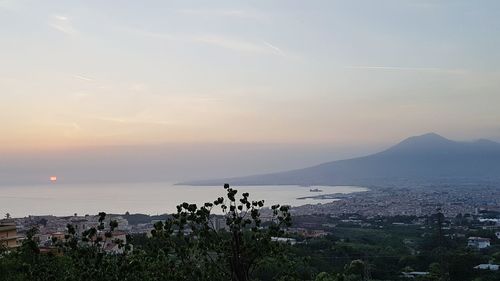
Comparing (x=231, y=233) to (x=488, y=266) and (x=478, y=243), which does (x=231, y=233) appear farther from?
(x=478, y=243)

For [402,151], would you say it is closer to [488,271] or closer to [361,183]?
[361,183]

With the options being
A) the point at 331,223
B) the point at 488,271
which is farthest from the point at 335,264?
the point at 331,223

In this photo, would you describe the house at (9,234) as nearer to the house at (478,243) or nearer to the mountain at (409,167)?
the house at (478,243)

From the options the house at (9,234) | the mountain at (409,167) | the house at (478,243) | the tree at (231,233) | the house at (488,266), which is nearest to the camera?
the tree at (231,233)

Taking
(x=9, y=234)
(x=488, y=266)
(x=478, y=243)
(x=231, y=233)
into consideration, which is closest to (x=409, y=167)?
(x=478, y=243)

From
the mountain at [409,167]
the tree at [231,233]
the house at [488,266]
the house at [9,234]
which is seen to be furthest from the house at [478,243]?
the mountain at [409,167]

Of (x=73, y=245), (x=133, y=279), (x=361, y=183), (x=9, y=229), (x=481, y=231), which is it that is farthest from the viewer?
(x=361, y=183)
